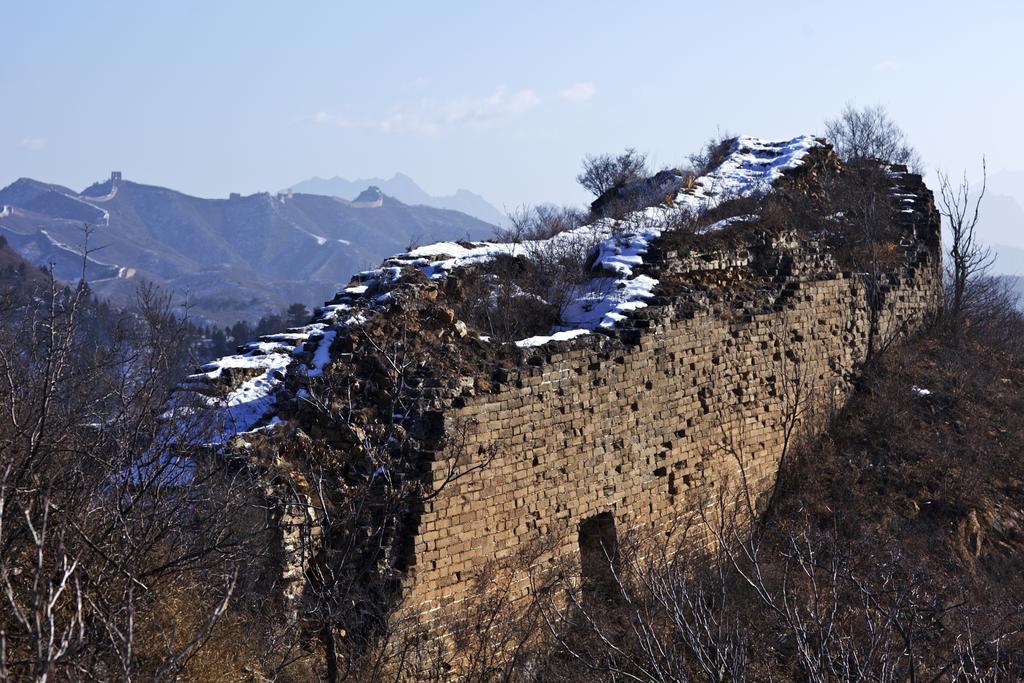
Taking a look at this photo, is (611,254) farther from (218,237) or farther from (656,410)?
(218,237)

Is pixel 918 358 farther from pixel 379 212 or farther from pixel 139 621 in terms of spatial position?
pixel 379 212

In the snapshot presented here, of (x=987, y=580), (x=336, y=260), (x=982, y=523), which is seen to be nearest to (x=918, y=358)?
(x=982, y=523)

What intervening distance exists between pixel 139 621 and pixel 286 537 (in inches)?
65.6

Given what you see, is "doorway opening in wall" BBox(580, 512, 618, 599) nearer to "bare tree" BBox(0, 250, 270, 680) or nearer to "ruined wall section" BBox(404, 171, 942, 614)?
"ruined wall section" BBox(404, 171, 942, 614)

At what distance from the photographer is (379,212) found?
191 meters

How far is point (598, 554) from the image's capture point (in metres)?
8.42

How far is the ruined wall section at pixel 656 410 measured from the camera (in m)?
7.41

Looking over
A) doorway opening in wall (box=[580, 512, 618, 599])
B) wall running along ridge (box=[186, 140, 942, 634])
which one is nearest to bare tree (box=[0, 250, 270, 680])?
wall running along ridge (box=[186, 140, 942, 634])

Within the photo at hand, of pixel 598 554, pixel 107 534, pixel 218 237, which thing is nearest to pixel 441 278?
pixel 598 554

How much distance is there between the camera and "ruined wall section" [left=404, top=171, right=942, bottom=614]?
741 centimetres

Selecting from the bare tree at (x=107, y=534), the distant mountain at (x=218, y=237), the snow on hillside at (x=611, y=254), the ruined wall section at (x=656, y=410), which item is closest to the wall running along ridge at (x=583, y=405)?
the ruined wall section at (x=656, y=410)

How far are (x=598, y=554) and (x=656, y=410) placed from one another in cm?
143

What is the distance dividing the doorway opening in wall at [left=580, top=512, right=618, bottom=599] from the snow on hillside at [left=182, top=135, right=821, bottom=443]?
63.1 inches

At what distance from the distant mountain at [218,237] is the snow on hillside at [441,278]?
3843 inches
